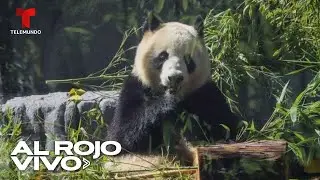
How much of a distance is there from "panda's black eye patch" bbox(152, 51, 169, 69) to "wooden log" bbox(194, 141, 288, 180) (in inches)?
18.0

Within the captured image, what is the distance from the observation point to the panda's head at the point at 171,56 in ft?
14.3

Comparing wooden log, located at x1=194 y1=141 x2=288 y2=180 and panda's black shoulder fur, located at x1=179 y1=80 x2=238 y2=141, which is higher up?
panda's black shoulder fur, located at x1=179 y1=80 x2=238 y2=141

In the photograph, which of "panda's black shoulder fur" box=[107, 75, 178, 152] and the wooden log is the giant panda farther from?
the wooden log

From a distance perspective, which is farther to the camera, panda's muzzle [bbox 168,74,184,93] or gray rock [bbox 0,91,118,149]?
gray rock [bbox 0,91,118,149]

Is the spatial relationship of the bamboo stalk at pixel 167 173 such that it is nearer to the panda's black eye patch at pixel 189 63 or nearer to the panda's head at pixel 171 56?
the panda's head at pixel 171 56

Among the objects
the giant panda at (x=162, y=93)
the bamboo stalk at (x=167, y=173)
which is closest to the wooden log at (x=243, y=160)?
the bamboo stalk at (x=167, y=173)

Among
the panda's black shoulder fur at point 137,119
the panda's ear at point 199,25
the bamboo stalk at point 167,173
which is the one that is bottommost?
the bamboo stalk at point 167,173

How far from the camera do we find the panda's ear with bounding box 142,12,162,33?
4441 millimetres

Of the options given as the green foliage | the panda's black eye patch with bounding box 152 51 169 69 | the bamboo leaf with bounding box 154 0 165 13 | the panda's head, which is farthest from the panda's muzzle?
the bamboo leaf with bounding box 154 0 165 13

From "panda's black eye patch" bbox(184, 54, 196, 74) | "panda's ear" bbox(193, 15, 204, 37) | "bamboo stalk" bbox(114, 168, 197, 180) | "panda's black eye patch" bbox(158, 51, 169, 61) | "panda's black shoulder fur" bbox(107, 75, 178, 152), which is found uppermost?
"panda's ear" bbox(193, 15, 204, 37)

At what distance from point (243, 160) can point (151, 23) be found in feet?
2.70

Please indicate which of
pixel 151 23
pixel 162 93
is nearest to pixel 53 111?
pixel 162 93

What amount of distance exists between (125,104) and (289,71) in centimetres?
86

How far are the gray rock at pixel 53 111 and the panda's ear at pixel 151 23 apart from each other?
37 cm
